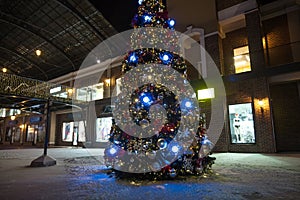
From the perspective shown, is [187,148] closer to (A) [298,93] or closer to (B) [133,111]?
(B) [133,111]

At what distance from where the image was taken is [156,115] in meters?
3.71

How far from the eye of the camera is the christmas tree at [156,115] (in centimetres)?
359

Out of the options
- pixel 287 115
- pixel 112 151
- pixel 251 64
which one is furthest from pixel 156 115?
pixel 287 115

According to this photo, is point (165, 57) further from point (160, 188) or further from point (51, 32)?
point (51, 32)

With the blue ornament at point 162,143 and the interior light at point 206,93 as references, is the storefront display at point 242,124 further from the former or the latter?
the blue ornament at point 162,143

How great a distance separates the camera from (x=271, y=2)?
9961 millimetres

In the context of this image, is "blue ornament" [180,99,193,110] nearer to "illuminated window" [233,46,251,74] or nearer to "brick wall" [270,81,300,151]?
"illuminated window" [233,46,251,74]

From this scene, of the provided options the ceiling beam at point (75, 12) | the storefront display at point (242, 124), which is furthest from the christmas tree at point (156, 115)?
the ceiling beam at point (75, 12)

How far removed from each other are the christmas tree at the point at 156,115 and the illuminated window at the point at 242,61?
7402 millimetres

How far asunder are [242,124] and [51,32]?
16.1m

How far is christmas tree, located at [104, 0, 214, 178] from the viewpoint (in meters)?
3.59

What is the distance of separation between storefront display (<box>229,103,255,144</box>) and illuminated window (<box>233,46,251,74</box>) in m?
2.23

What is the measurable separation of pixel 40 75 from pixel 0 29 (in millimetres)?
6666

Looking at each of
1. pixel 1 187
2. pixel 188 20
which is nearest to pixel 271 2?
pixel 188 20
